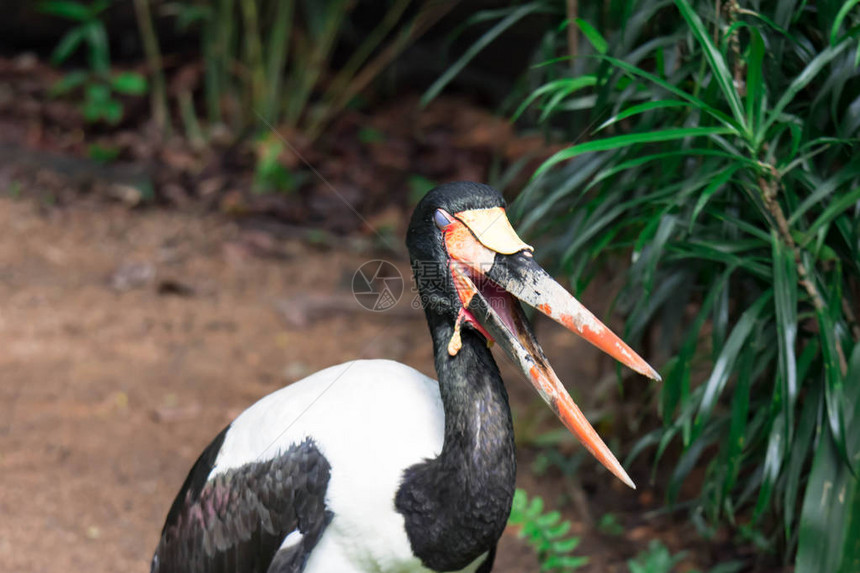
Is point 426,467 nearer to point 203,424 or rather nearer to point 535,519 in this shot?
point 535,519

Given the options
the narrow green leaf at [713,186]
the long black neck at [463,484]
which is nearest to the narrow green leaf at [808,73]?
the narrow green leaf at [713,186]

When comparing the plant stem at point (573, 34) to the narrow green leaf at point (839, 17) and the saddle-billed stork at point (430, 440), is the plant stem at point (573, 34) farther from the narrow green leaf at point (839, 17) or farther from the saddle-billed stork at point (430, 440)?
the saddle-billed stork at point (430, 440)

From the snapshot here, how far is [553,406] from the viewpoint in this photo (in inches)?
74.7

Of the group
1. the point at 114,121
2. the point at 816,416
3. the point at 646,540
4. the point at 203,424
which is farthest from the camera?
the point at 114,121

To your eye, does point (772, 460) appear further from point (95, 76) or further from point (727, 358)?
point (95, 76)

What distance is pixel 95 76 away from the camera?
607 cm

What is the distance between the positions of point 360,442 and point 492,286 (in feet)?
1.37

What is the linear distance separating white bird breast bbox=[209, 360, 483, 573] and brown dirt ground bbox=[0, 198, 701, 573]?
1.13 m

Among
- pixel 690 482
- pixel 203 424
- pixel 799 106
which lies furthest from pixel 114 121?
pixel 799 106

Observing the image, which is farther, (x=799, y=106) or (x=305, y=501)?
(x=799, y=106)

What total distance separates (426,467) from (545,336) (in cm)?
231

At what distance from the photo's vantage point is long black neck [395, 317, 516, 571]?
1.93 metres

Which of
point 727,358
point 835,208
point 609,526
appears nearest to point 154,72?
point 609,526

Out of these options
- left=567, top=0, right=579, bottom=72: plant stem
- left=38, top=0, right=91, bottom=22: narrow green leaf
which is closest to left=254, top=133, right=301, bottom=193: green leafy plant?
left=38, top=0, right=91, bottom=22: narrow green leaf
